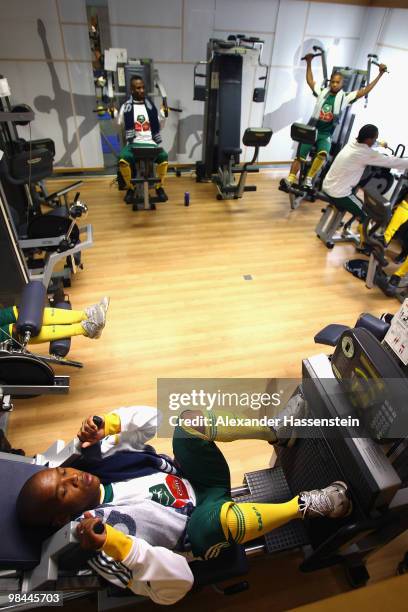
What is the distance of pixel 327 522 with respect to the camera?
149 cm

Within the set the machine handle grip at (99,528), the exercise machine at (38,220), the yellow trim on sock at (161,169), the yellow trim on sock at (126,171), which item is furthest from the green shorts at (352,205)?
the machine handle grip at (99,528)

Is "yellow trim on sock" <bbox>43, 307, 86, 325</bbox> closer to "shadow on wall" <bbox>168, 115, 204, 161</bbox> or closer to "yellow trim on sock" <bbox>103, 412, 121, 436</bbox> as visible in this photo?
"yellow trim on sock" <bbox>103, 412, 121, 436</bbox>

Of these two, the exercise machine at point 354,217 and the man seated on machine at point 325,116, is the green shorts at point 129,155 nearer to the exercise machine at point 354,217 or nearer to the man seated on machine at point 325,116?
the man seated on machine at point 325,116

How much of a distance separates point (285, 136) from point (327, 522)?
6035mm

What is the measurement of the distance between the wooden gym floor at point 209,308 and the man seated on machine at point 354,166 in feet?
1.82

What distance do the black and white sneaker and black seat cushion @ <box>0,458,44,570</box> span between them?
91 cm

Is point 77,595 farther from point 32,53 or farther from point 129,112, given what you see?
point 32,53

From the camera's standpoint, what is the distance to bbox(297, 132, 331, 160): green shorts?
4.84 metres

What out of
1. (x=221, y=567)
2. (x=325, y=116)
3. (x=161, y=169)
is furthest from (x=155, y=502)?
(x=325, y=116)

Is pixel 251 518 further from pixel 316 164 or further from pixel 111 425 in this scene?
pixel 316 164

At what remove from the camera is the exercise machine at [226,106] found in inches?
177

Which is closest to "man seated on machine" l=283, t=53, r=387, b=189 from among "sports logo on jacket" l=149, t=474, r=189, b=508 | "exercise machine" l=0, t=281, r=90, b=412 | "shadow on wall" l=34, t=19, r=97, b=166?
"shadow on wall" l=34, t=19, r=97, b=166

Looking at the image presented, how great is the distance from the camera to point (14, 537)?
1.14 metres

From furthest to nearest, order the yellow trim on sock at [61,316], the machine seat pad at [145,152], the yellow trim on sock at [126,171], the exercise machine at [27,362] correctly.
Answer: the yellow trim on sock at [126,171], the machine seat pad at [145,152], the yellow trim on sock at [61,316], the exercise machine at [27,362]
